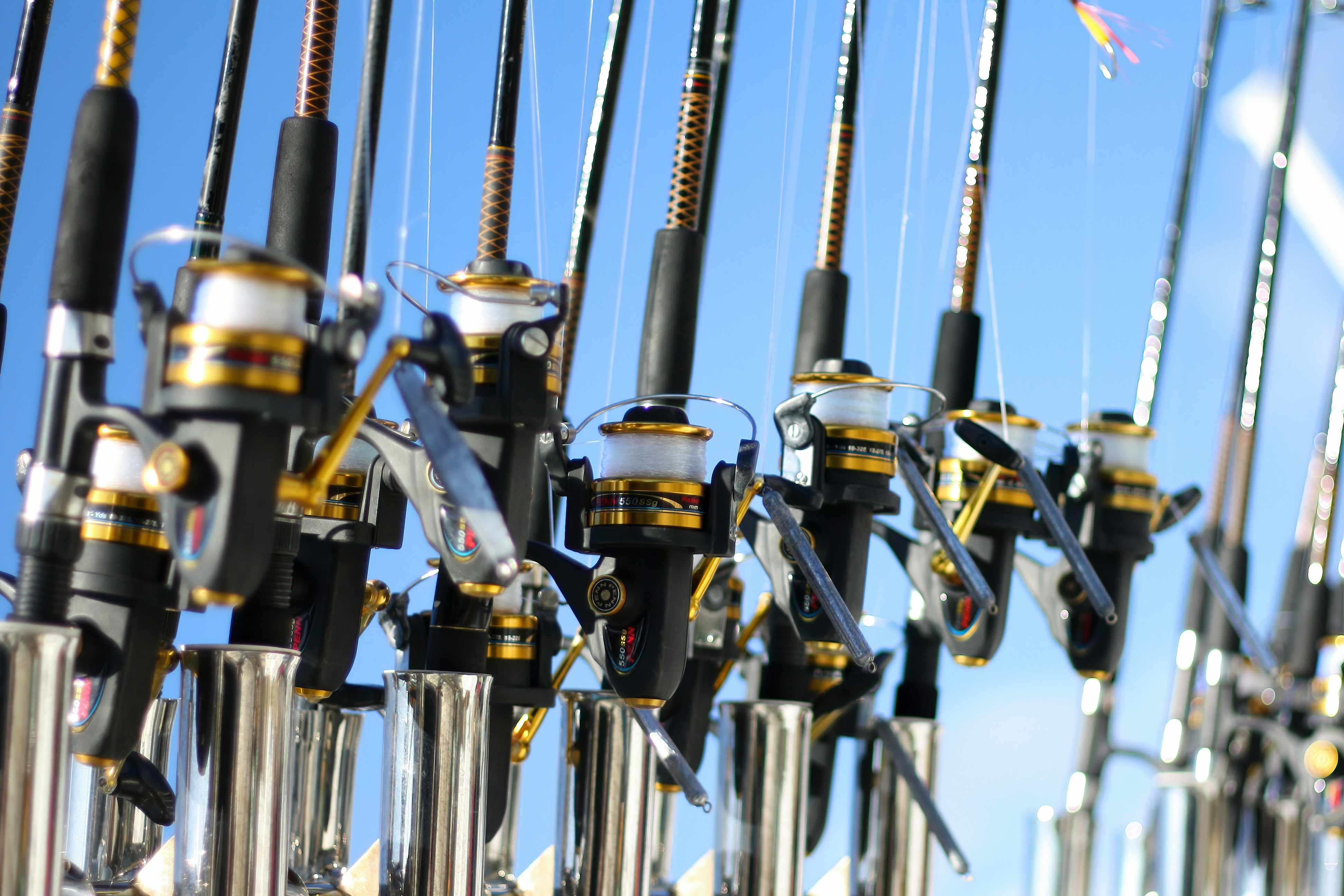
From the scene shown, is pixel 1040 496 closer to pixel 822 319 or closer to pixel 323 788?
pixel 822 319

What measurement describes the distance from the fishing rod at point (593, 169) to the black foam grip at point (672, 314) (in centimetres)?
12

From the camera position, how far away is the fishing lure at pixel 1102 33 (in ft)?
7.20

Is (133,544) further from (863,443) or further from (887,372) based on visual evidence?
(887,372)

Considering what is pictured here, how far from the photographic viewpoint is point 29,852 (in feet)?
3.76

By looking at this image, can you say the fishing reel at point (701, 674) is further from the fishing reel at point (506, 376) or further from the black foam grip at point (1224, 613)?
the black foam grip at point (1224, 613)

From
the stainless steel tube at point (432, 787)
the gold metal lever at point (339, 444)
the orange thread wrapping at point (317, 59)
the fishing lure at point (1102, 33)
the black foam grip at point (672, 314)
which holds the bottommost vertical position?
the stainless steel tube at point (432, 787)

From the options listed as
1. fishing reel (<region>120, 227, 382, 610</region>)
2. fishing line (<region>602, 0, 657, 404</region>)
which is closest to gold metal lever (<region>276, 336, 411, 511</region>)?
fishing reel (<region>120, 227, 382, 610</region>)

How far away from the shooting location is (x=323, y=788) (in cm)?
180

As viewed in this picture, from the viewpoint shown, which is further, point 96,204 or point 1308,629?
point 1308,629

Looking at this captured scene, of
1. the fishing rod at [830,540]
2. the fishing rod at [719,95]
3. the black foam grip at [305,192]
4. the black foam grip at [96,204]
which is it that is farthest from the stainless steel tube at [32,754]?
the fishing rod at [719,95]

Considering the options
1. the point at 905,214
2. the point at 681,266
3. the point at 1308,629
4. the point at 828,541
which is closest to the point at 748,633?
the point at 828,541

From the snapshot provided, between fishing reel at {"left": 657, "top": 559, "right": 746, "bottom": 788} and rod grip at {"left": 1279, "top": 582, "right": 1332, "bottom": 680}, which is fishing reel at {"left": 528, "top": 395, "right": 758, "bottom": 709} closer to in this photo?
fishing reel at {"left": 657, "top": 559, "right": 746, "bottom": 788}

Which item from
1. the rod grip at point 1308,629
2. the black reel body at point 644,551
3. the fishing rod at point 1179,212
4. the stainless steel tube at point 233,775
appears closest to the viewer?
the stainless steel tube at point 233,775

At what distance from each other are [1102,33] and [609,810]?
3.64 feet
